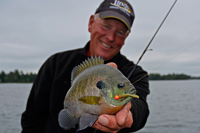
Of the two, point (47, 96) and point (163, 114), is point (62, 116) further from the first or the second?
point (163, 114)

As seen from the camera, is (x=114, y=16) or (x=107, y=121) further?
(x=114, y=16)

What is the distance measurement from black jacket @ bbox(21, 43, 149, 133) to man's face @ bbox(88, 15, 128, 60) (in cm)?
32

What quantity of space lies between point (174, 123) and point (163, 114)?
3.27 meters

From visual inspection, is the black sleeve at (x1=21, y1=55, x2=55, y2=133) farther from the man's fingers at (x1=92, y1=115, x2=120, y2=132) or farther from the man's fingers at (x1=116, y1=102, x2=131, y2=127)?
the man's fingers at (x1=116, y1=102, x2=131, y2=127)

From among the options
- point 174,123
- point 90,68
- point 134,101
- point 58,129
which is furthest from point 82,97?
point 174,123

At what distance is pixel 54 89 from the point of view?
3529 mm

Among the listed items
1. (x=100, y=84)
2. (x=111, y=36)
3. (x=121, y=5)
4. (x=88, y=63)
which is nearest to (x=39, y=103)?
(x=88, y=63)

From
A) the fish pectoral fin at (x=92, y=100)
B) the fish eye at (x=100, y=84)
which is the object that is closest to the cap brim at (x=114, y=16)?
the fish eye at (x=100, y=84)

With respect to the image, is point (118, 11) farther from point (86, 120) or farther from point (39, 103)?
point (39, 103)

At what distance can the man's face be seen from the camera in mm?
3525

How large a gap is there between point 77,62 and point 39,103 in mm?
1252

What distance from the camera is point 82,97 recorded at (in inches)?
81.0

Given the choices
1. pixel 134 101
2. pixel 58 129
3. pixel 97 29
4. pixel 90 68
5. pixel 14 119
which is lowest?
pixel 14 119

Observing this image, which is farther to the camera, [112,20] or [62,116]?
[112,20]
